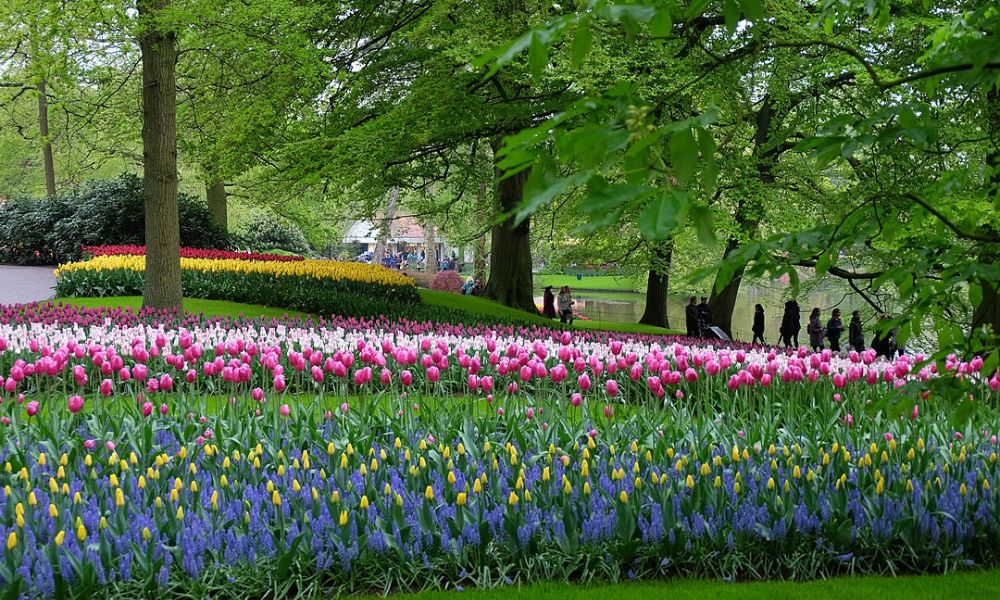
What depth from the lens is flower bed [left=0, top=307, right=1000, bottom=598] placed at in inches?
157

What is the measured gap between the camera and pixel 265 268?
1903 cm

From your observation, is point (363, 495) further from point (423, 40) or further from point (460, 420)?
point (423, 40)

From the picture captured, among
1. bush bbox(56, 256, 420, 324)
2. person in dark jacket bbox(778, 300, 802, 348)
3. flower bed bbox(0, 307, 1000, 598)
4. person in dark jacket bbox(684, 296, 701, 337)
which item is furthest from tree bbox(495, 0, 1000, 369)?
person in dark jacket bbox(684, 296, 701, 337)

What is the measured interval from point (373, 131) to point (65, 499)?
11.0 m

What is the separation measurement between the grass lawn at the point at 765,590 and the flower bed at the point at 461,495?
0.11 meters

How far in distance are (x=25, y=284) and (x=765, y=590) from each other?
65.9 feet

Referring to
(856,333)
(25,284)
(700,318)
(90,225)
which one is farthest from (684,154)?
(90,225)

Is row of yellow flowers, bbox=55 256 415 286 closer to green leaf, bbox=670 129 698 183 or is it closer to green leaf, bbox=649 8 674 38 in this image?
green leaf, bbox=649 8 674 38

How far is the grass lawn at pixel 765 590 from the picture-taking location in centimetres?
403

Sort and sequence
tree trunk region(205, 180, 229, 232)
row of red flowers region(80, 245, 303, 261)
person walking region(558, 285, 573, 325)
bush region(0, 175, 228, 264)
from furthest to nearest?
tree trunk region(205, 180, 229, 232), bush region(0, 175, 228, 264), person walking region(558, 285, 573, 325), row of red flowers region(80, 245, 303, 261)

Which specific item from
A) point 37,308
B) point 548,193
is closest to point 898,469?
point 548,193

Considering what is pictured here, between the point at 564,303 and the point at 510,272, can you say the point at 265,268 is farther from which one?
the point at 564,303

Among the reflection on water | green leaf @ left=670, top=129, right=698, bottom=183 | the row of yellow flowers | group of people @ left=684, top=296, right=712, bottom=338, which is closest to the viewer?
green leaf @ left=670, top=129, right=698, bottom=183

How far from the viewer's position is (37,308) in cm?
1077
